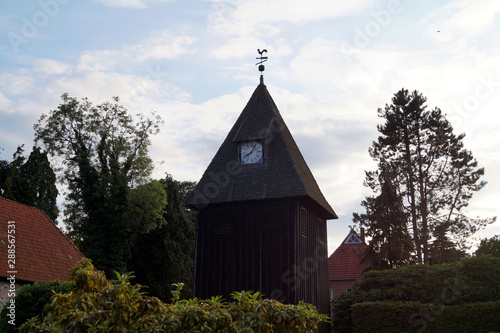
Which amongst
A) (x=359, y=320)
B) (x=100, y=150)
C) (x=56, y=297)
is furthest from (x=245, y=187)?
(x=100, y=150)

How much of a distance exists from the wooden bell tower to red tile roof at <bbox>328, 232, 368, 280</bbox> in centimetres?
1804

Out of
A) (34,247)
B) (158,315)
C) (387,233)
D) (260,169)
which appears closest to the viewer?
(158,315)

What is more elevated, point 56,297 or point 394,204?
point 394,204

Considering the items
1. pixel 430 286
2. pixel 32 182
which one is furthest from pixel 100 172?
pixel 430 286

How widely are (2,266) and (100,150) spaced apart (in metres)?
13.4

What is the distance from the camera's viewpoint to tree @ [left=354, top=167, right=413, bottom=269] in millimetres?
25516

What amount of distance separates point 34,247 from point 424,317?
14412mm

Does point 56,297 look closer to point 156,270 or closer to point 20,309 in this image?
point 20,309

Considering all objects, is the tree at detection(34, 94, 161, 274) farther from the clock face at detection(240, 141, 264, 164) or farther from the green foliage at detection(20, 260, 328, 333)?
the green foliage at detection(20, 260, 328, 333)

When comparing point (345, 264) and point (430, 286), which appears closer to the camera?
point (430, 286)

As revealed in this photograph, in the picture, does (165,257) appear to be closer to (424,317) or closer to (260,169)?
(260,169)

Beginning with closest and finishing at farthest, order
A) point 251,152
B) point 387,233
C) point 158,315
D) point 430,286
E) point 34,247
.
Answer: point 158,315, point 430,286, point 34,247, point 251,152, point 387,233

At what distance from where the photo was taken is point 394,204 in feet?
85.8

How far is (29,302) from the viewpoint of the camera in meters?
16.2
